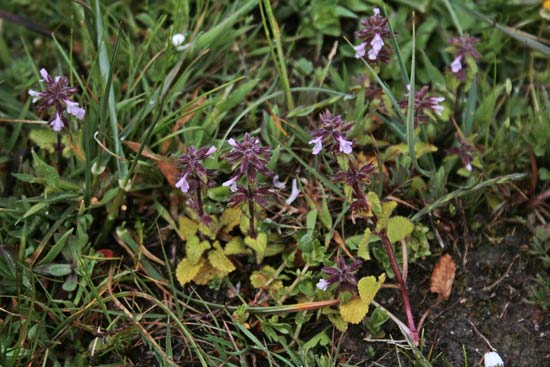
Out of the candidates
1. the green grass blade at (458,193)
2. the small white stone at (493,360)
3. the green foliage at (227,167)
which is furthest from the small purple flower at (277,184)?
the small white stone at (493,360)

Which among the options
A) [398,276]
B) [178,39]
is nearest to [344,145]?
[398,276]

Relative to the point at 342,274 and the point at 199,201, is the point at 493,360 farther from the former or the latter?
the point at 199,201

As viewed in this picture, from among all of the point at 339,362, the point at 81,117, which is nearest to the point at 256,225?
the point at 339,362

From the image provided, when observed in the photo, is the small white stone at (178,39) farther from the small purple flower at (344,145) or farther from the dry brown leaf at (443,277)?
the dry brown leaf at (443,277)

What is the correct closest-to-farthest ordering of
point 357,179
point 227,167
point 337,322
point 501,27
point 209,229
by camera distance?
point 357,179, point 337,322, point 209,229, point 227,167, point 501,27

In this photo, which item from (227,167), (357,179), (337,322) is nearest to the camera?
(357,179)

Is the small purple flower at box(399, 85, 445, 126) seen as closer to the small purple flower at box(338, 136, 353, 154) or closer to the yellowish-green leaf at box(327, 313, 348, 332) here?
the small purple flower at box(338, 136, 353, 154)

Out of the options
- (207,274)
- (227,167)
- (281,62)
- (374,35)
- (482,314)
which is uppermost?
(374,35)
